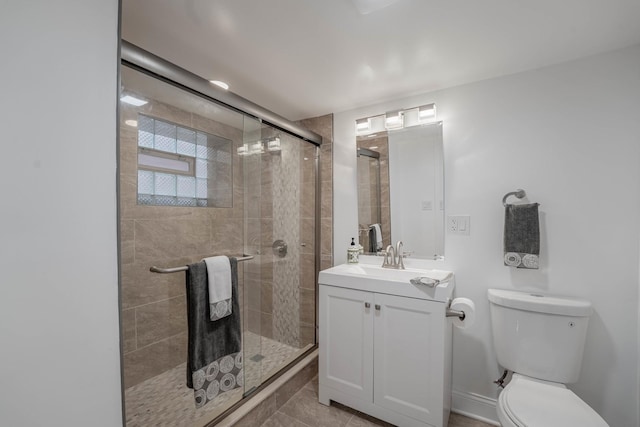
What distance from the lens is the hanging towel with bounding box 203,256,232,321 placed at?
1.49 metres

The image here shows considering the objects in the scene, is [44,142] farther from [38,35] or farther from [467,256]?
[467,256]

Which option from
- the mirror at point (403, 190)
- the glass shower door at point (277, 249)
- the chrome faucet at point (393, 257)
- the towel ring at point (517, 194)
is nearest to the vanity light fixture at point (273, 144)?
the glass shower door at point (277, 249)

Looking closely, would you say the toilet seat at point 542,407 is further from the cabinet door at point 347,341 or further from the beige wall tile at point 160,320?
the beige wall tile at point 160,320

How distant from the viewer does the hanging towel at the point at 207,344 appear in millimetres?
1438

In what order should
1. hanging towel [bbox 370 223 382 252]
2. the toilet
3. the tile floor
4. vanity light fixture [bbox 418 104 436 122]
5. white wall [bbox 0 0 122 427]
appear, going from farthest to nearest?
hanging towel [bbox 370 223 382 252], vanity light fixture [bbox 418 104 436 122], the tile floor, the toilet, white wall [bbox 0 0 122 427]

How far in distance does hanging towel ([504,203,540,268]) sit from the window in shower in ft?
5.62

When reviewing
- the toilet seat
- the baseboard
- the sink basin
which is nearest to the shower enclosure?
the sink basin

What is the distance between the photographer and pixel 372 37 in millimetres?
1376

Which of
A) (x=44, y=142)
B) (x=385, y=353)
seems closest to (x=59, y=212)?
(x=44, y=142)

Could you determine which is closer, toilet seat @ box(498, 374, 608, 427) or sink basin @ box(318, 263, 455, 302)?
toilet seat @ box(498, 374, 608, 427)

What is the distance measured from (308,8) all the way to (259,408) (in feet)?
Answer: 7.08

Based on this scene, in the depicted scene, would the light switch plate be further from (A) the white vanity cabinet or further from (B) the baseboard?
(B) the baseboard

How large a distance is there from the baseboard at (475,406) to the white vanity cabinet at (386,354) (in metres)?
0.20

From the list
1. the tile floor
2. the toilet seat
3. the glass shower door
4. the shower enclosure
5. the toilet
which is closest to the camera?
the toilet seat
